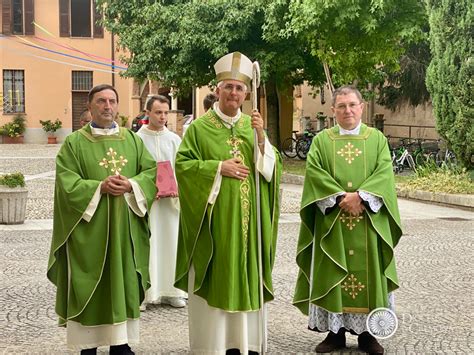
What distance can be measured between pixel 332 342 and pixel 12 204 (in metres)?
7.56

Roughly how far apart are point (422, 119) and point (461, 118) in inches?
493

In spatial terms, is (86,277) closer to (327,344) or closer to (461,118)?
(327,344)

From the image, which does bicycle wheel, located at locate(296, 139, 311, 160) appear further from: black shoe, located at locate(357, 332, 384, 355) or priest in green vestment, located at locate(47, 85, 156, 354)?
priest in green vestment, located at locate(47, 85, 156, 354)

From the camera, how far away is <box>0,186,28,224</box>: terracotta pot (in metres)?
12.0

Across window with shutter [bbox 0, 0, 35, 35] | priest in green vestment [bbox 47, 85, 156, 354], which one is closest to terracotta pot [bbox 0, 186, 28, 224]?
priest in green vestment [bbox 47, 85, 156, 354]

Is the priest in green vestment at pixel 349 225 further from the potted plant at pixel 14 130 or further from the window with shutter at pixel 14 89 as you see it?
the window with shutter at pixel 14 89

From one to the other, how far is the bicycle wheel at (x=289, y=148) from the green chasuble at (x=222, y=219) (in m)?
22.1

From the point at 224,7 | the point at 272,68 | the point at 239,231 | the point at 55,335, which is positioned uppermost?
the point at 224,7

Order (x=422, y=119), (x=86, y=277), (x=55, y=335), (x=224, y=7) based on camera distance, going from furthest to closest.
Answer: (x=422, y=119) → (x=224, y=7) → (x=55, y=335) → (x=86, y=277)

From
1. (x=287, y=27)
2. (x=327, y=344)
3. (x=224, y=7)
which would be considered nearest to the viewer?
(x=327, y=344)

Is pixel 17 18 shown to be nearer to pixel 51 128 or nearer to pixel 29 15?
pixel 29 15

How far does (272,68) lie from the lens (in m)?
22.0

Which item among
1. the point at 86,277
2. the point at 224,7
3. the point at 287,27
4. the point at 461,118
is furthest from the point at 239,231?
the point at 224,7

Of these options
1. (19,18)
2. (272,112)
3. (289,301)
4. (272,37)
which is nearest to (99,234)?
(289,301)
